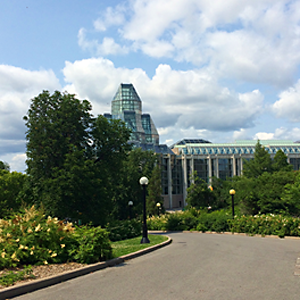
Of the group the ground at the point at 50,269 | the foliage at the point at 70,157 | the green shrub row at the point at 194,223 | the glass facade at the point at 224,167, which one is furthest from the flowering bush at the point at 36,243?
the glass facade at the point at 224,167

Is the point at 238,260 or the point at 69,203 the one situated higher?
the point at 69,203

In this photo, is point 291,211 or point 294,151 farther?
point 294,151

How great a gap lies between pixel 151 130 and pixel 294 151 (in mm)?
42132

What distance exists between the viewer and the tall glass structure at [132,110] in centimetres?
10119

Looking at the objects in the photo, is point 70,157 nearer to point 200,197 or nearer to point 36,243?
point 36,243

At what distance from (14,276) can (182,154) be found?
298 ft

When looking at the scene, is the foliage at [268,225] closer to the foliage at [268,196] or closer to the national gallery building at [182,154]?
the foliage at [268,196]

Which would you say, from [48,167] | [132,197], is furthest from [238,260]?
[132,197]

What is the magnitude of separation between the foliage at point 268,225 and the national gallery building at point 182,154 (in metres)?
68.8

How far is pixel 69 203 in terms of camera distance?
23.1 metres

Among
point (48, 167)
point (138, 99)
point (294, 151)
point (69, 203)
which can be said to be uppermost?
point (138, 99)

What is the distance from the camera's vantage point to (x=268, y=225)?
918 inches

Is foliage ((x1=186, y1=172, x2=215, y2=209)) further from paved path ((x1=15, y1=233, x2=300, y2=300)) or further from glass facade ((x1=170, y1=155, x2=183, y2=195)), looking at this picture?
glass facade ((x1=170, y1=155, x2=183, y2=195))

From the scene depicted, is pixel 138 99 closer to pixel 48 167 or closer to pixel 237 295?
pixel 48 167
